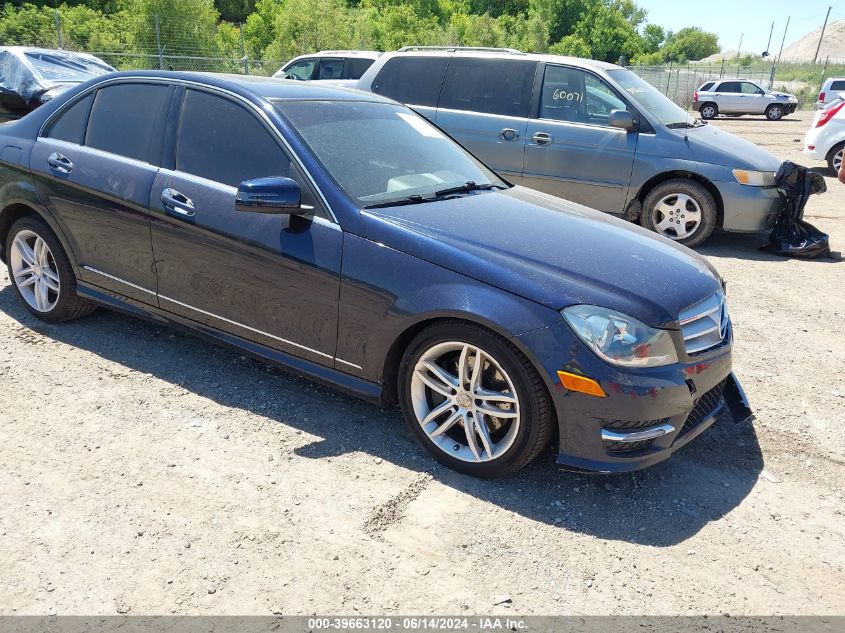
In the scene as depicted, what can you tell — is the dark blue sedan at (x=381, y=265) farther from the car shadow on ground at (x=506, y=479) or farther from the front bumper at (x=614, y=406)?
the car shadow on ground at (x=506, y=479)

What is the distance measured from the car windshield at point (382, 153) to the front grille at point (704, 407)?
165 centimetres

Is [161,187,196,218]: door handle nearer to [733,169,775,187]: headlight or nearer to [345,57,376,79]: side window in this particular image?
[733,169,775,187]: headlight

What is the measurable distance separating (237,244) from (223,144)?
602 mm

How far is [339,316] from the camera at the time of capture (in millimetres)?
3512

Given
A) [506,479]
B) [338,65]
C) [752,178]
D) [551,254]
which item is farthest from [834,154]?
[506,479]

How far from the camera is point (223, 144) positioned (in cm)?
396

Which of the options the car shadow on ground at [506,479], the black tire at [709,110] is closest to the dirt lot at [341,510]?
the car shadow on ground at [506,479]

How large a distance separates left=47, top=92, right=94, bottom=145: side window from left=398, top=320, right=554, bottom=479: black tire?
8.73 feet

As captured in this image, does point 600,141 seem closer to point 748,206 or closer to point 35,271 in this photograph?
point 748,206

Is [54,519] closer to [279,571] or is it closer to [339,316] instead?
[279,571]

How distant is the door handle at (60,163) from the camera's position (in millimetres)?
4450

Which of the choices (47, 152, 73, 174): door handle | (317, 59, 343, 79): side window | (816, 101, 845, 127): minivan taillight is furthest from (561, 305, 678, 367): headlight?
(317, 59, 343, 79): side window

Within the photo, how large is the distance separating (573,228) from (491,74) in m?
5.04

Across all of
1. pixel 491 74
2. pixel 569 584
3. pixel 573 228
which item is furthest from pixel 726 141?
pixel 569 584
